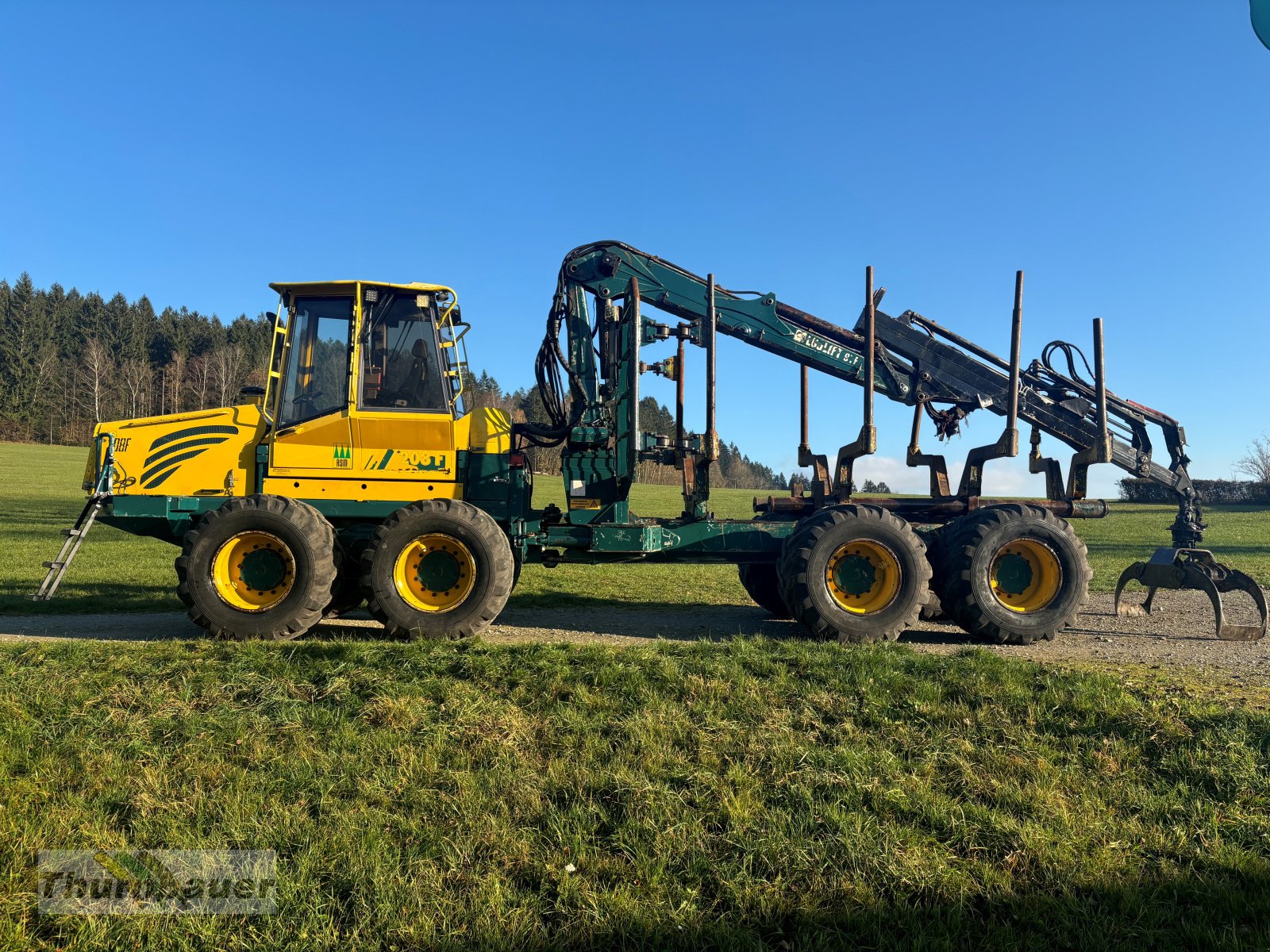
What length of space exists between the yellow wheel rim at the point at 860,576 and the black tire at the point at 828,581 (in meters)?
0.05

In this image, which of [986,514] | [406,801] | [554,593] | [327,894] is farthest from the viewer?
[554,593]

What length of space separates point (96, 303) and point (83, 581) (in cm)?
8022

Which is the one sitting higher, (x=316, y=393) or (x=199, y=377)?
(x=199, y=377)

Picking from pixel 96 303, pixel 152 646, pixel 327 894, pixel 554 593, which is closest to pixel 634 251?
pixel 554 593

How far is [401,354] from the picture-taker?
29.1 ft

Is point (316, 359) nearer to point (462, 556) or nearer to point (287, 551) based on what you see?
point (287, 551)

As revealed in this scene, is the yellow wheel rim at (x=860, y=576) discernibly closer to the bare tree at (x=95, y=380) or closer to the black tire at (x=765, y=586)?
the black tire at (x=765, y=586)

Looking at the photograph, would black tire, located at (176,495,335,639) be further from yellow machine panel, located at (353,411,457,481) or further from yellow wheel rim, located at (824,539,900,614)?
yellow wheel rim, located at (824,539,900,614)

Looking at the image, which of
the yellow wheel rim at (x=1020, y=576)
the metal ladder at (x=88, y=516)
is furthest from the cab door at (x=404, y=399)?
the yellow wheel rim at (x=1020, y=576)

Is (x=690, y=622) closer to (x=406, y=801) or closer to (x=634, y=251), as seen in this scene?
(x=634, y=251)

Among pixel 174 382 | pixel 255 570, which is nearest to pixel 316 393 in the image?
pixel 255 570

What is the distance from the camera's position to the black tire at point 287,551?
7934 mm

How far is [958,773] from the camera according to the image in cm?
450

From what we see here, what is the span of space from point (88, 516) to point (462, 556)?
4.09 m
